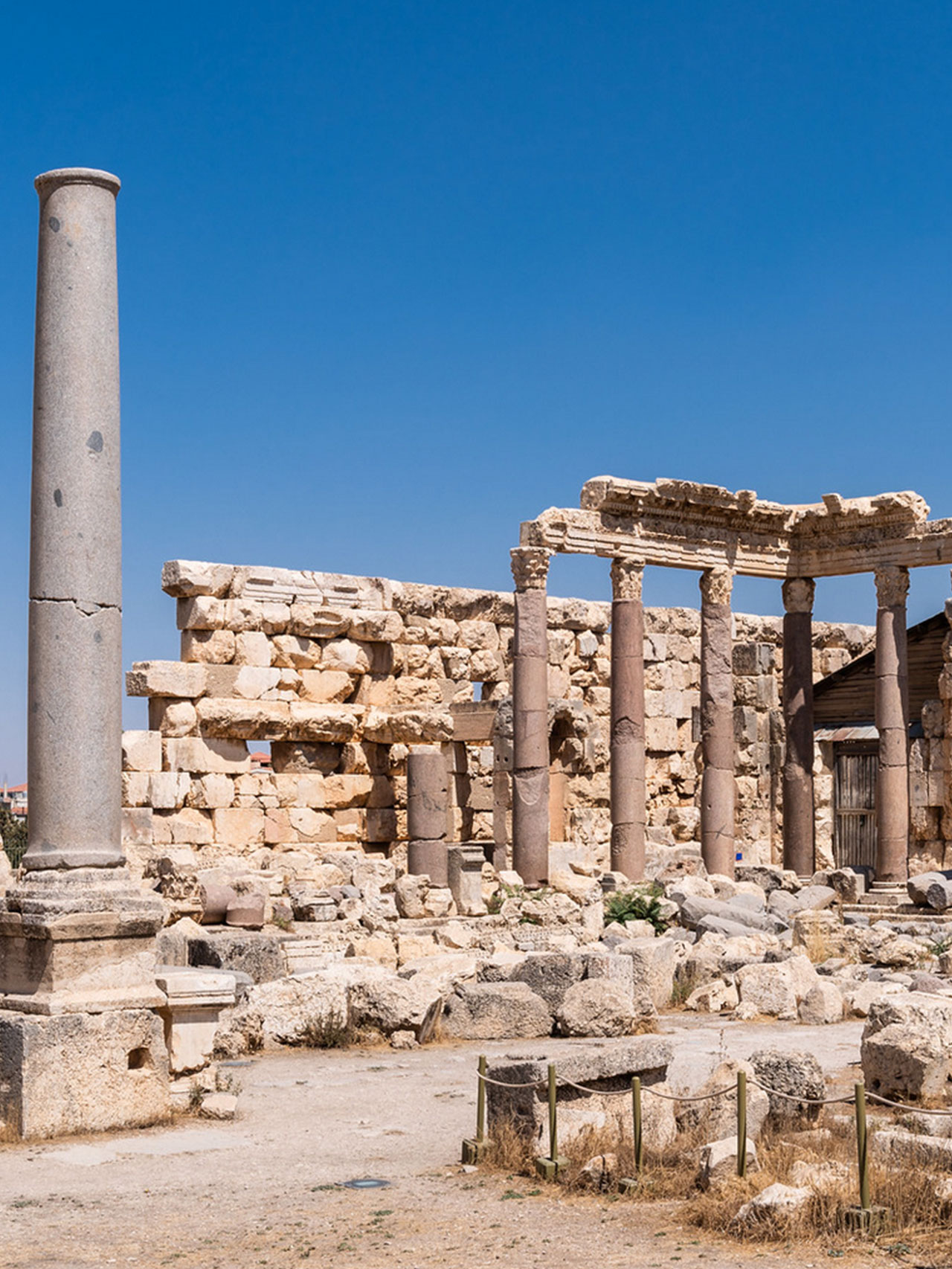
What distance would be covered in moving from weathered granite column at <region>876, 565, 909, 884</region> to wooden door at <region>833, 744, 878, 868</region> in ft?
18.7

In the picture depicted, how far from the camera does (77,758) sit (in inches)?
360

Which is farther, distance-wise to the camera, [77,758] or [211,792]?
[211,792]

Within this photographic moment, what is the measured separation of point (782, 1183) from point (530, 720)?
46.2ft

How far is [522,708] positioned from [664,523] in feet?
11.5

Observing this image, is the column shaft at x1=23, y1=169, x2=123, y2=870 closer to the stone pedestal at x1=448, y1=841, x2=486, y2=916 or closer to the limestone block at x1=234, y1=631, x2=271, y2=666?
the stone pedestal at x1=448, y1=841, x2=486, y2=916

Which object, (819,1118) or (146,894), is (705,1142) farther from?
(146,894)

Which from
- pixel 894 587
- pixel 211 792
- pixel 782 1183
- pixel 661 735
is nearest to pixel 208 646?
pixel 211 792

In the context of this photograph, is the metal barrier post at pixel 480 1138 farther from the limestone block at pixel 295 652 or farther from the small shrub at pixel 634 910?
the limestone block at pixel 295 652

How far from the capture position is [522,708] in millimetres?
21125

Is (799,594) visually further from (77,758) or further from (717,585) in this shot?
(77,758)

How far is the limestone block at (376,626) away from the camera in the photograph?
22.8 m

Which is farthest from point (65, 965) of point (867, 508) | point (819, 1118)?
point (867, 508)

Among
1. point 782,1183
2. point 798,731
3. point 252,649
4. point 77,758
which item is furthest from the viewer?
point 798,731

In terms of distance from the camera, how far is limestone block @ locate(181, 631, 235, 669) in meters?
21.4
